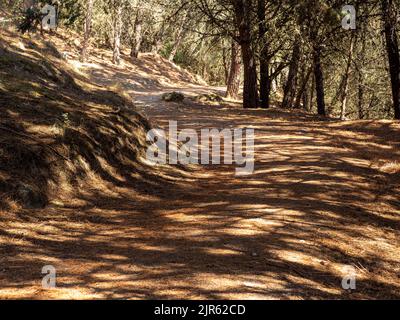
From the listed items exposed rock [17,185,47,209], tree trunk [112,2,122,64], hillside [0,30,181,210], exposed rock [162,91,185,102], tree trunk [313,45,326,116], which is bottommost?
exposed rock [17,185,47,209]

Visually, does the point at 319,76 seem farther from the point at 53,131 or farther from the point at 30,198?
the point at 30,198

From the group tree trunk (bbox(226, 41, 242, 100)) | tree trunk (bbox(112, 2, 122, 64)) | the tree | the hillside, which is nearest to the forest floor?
the hillside

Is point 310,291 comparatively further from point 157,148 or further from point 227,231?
point 157,148

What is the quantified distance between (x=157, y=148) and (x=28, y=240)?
20.2 ft

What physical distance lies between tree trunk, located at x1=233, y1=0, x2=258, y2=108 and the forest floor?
386 inches

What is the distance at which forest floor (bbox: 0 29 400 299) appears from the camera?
4.88 meters

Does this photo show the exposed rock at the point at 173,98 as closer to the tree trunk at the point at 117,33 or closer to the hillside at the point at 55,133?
the hillside at the point at 55,133

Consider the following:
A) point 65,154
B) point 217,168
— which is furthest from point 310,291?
point 217,168

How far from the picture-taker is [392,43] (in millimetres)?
16406

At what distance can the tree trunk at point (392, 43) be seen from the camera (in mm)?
15500

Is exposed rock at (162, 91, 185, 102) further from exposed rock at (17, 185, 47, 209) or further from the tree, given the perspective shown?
exposed rock at (17, 185, 47, 209)

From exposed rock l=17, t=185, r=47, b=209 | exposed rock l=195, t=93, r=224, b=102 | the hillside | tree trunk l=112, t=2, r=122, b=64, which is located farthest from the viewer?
tree trunk l=112, t=2, r=122, b=64

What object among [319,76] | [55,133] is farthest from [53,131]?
[319,76]

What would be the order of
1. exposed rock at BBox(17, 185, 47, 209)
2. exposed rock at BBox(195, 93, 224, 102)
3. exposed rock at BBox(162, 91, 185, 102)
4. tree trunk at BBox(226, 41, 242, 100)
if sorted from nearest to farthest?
1. exposed rock at BBox(17, 185, 47, 209)
2. exposed rock at BBox(162, 91, 185, 102)
3. exposed rock at BBox(195, 93, 224, 102)
4. tree trunk at BBox(226, 41, 242, 100)
